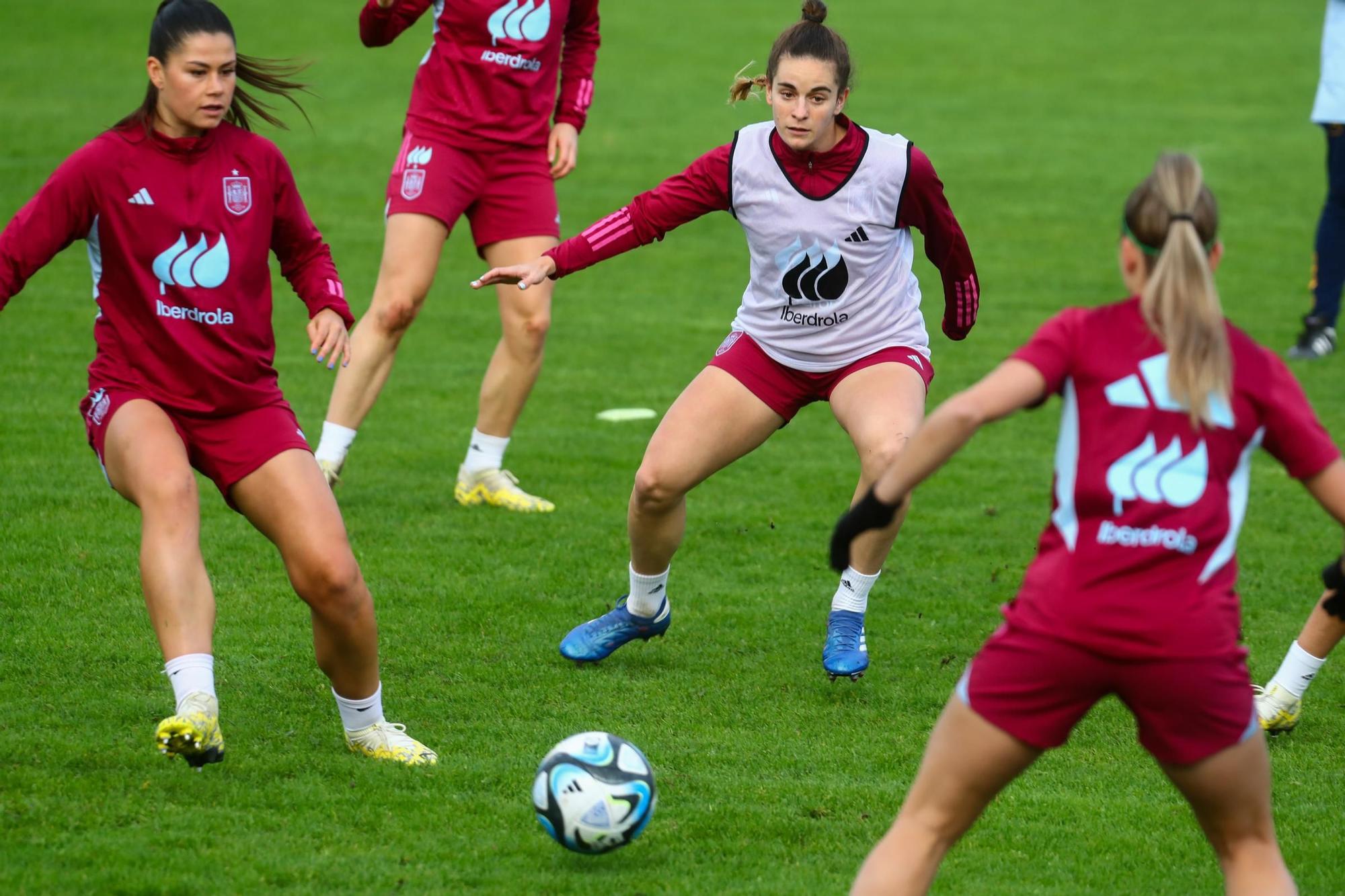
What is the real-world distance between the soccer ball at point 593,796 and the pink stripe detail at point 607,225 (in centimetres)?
195

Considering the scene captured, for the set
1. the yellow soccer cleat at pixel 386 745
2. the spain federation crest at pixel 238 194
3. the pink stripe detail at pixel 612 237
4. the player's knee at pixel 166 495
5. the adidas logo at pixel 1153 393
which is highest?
the spain federation crest at pixel 238 194

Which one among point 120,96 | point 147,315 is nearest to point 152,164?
point 147,315

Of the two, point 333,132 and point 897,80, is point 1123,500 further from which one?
point 897,80

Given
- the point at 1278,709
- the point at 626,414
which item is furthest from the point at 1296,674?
the point at 626,414

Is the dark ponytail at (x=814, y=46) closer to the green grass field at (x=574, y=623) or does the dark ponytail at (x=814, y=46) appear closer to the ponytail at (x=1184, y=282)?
the green grass field at (x=574, y=623)

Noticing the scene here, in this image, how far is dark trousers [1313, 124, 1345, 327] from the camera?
11.3 metres

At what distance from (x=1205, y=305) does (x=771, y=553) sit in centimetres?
432

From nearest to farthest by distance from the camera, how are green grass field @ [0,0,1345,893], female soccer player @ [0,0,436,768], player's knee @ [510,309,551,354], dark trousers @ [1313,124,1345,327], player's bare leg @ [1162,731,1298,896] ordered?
player's bare leg @ [1162,731,1298,896], green grass field @ [0,0,1345,893], female soccer player @ [0,0,436,768], player's knee @ [510,309,551,354], dark trousers @ [1313,124,1345,327]

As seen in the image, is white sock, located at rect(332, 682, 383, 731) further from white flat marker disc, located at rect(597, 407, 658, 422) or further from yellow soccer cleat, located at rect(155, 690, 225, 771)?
white flat marker disc, located at rect(597, 407, 658, 422)

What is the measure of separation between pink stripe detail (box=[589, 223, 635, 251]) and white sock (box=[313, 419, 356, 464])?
8.13 feet

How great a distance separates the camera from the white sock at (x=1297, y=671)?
5.62 m

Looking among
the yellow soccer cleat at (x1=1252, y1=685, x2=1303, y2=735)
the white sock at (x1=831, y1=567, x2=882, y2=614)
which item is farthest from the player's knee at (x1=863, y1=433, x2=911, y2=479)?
the yellow soccer cleat at (x1=1252, y1=685, x2=1303, y2=735)

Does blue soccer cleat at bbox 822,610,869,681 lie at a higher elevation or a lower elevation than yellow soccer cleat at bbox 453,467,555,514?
higher

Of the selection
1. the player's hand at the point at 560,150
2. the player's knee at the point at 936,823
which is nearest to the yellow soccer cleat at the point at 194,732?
the player's knee at the point at 936,823
